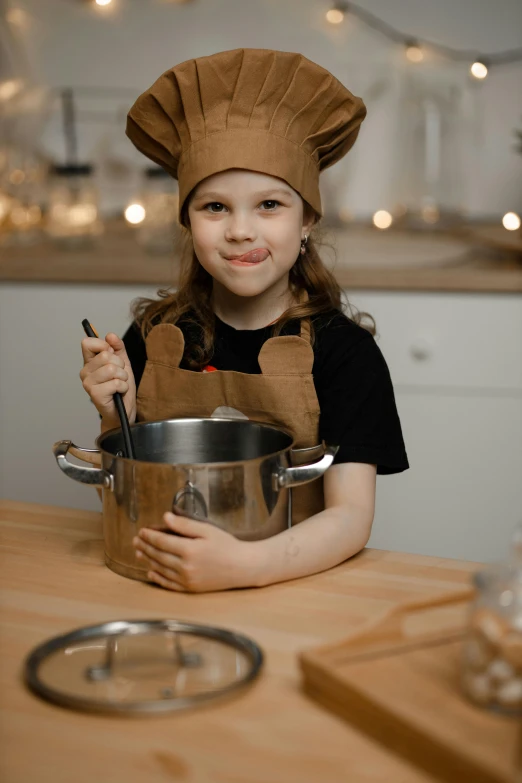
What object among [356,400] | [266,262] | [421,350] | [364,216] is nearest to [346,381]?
[356,400]

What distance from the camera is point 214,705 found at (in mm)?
566

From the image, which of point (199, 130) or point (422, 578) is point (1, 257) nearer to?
point (199, 130)

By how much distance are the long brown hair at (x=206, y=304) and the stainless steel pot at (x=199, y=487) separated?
0.91 ft

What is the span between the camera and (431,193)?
2129 mm

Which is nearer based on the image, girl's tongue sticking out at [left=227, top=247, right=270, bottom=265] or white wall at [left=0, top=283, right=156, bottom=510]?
girl's tongue sticking out at [left=227, top=247, right=270, bottom=265]

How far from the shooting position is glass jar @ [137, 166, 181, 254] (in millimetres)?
2039

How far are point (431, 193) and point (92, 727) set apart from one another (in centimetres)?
178

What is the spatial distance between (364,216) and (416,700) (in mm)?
1785

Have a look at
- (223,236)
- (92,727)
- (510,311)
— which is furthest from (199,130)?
(510,311)

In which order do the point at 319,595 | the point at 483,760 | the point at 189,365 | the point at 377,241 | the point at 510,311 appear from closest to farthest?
the point at 483,760
the point at 319,595
the point at 189,365
the point at 510,311
the point at 377,241

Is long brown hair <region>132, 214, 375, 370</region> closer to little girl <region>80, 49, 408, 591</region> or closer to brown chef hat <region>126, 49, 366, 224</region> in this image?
little girl <region>80, 49, 408, 591</region>

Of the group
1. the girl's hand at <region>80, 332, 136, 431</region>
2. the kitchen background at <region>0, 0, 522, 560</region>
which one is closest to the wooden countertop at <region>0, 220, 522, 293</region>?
the kitchen background at <region>0, 0, 522, 560</region>

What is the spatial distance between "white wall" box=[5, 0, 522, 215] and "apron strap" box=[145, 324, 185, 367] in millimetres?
1154

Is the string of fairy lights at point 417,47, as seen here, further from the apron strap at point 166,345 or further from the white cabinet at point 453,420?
the apron strap at point 166,345
